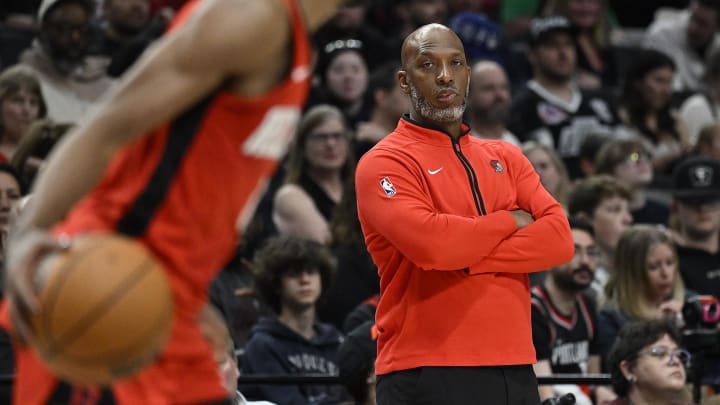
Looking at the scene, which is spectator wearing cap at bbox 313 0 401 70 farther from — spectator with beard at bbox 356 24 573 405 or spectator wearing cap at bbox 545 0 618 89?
spectator with beard at bbox 356 24 573 405

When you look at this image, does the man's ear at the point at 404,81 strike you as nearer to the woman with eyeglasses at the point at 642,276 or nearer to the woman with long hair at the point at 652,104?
the woman with eyeglasses at the point at 642,276

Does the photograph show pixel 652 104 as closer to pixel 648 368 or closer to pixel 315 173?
pixel 315 173

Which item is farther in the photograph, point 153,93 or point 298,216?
point 298,216

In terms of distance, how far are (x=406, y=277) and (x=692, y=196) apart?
13.8 feet

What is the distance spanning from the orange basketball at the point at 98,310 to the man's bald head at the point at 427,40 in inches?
87.7

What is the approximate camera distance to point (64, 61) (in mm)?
→ 9141

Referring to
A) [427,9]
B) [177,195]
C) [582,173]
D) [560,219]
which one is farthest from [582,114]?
[177,195]

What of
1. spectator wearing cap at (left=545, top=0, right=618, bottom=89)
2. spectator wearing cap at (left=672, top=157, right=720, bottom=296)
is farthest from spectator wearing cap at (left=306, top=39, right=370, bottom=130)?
spectator wearing cap at (left=672, top=157, right=720, bottom=296)

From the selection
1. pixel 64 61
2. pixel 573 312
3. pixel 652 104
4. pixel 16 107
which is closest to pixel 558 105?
pixel 652 104

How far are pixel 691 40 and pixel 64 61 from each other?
6.18 meters

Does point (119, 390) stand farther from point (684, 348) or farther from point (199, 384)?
point (684, 348)

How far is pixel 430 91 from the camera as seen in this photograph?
4.91 meters

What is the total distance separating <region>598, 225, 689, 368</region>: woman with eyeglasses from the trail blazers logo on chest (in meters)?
2.97

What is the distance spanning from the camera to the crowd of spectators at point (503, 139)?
271 inches
